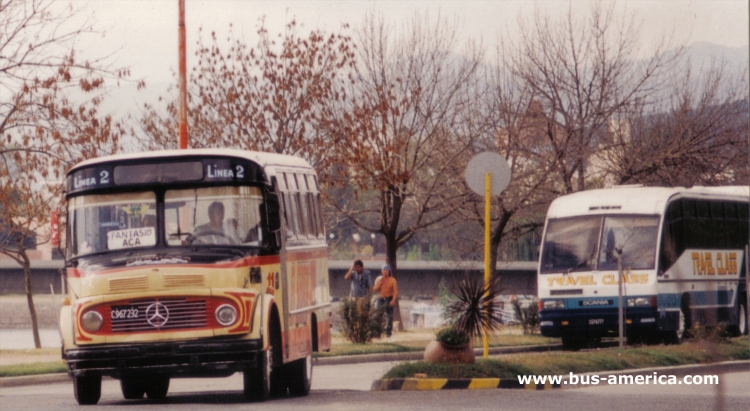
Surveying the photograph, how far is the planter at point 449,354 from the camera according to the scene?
A: 46.6 feet

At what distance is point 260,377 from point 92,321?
1683 mm

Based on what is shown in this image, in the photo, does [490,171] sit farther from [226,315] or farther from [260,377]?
[226,315]

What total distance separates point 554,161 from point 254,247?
22970mm

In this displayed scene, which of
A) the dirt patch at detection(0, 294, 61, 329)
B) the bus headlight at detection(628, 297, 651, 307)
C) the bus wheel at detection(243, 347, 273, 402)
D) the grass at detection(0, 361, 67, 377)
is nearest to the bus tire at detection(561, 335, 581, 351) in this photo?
the bus headlight at detection(628, 297, 651, 307)

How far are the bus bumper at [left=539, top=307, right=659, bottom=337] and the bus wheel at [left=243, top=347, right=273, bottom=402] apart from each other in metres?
13.4

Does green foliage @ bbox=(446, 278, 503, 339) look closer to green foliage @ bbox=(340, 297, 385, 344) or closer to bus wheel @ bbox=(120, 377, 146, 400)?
bus wheel @ bbox=(120, 377, 146, 400)

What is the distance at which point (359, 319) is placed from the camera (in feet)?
80.8

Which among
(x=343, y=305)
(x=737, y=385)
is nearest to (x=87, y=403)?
(x=737, y=385)

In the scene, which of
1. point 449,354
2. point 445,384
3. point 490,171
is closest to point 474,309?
point 449,354

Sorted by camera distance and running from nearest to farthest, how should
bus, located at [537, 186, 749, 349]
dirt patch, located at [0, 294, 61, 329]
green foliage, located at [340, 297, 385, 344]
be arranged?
bus, located at [537, 186, 749, 349] < green foliage, located at [340, 297, 385, 344] < dirt patch, located at [0, 294, 61, 329]

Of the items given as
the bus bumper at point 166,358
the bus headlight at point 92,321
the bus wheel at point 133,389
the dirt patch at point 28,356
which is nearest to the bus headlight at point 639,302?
the dirt patch at point 28,356

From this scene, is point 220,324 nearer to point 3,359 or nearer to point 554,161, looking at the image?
point 3,359

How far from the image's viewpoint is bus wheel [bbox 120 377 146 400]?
44.7 feet

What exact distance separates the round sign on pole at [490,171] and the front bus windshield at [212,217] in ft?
14.5
